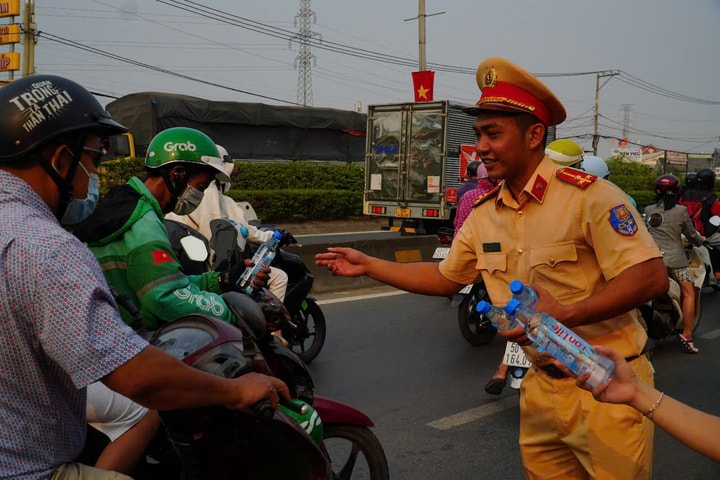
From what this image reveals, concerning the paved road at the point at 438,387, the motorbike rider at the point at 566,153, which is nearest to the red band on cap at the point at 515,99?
the paved road at the point at 438,387

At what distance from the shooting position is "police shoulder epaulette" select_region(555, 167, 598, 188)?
8.07 feet

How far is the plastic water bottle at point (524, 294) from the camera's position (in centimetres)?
208

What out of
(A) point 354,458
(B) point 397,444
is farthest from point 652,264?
(B) point 397,444

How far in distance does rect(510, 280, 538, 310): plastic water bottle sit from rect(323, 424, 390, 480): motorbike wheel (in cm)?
119

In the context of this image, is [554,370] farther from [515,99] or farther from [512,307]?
[515,99]

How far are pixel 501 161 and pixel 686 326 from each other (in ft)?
18.1

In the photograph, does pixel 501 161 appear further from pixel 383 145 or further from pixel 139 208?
pixel 383 145

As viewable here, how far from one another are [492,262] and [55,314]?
5.01 feet

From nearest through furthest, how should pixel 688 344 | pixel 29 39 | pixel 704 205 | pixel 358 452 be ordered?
pixel 358 452 → pixel 688 344 → pixel 704 205 → pixel 29 39

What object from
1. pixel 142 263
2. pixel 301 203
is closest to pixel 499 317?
pixel 142 263

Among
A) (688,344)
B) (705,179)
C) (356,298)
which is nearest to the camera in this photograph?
(688,344)

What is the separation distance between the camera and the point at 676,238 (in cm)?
738

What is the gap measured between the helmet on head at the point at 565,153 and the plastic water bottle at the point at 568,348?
337 cm

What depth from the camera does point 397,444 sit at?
4.66m
